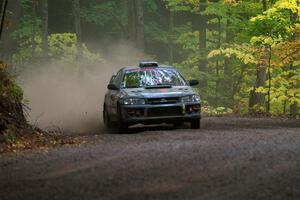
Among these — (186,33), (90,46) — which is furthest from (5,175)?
(90,46)

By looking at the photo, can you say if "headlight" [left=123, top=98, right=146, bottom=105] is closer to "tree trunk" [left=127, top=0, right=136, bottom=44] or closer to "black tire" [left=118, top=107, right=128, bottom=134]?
"black tire" [left=118, top=107, right=128, bottom=134]

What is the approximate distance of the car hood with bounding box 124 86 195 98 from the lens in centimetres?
1480

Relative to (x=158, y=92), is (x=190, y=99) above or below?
below

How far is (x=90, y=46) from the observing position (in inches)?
1841

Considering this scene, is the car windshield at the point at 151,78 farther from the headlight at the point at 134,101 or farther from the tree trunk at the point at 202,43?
the tree trunk at the point at 202,43

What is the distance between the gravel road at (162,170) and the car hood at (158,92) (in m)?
2.11

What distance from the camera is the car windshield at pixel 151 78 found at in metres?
15.8

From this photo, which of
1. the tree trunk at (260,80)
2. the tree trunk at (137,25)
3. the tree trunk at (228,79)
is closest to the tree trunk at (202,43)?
the tree trunk at (228,79)

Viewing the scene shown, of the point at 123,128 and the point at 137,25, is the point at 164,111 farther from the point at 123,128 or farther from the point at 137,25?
the point at 137,25

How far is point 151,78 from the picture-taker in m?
16.0

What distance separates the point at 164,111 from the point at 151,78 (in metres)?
1.48

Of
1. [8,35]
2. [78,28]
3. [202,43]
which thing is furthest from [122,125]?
[8,35]

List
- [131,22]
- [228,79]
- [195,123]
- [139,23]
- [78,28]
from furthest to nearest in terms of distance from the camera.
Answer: [131,22] < [228,79] < [139,23] < [78,28] < [195,123]

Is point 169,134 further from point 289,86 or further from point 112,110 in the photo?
point 289,86
